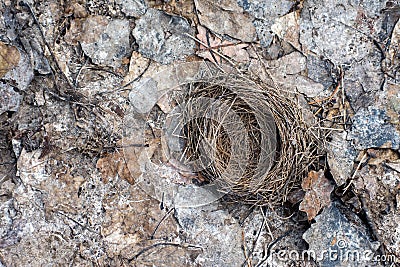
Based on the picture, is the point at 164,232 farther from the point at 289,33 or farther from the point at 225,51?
the point at 289,33

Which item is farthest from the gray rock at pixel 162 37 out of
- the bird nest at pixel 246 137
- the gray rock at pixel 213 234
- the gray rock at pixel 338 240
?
the gray rock at pixel 338 240

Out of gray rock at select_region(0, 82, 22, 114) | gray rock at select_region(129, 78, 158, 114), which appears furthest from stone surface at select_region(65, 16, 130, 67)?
gray rock at select_region(0, 82, 22, 114)

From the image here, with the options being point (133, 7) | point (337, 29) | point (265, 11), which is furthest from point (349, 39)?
point (133, 7)

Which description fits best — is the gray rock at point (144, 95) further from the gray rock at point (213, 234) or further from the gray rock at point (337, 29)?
the gray rock at point (337, 29)

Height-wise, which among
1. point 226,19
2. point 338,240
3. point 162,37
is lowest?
point 338,240

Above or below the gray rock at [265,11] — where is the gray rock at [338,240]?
below

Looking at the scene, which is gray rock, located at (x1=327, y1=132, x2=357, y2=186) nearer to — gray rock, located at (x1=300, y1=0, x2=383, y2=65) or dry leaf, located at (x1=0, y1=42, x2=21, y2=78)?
gray rock, located at (x1=300, y1=0, x2=383, y2=65)

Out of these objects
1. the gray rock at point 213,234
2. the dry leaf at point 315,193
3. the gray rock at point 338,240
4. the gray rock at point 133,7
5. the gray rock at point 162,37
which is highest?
the gray rock at point 133,7

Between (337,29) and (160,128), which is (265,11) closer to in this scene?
(337,29)
